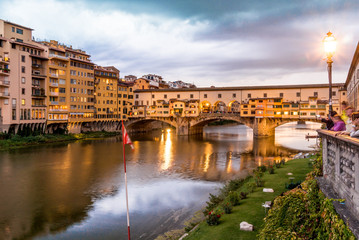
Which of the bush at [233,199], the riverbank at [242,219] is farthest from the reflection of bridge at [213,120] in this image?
the bush at [233,199]

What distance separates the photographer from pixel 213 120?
229 feet

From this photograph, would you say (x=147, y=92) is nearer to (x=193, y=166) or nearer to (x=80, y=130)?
(x=80, y=130)

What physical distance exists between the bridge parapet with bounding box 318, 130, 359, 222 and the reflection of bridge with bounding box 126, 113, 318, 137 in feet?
172

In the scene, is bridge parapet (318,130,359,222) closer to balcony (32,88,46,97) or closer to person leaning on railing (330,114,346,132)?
person leaning on railing (330,114,346,132)

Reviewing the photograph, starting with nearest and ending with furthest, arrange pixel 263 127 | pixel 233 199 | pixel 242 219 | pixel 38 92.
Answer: pixel 242 219 → pixel 233 199 → pixel 38 92 → pixel 263 127

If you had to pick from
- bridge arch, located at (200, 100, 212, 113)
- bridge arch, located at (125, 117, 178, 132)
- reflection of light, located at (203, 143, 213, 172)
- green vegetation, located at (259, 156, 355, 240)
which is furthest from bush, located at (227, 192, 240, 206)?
bridge arch, located at (200, 100, 212, 113)

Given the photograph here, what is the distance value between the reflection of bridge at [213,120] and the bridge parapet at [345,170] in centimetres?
5233

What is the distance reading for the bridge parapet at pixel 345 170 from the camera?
680 centimetres

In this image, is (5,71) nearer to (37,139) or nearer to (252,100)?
(37,139)

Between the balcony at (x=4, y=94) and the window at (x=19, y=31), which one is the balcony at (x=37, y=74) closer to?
the balcony at (x=4, y=94)

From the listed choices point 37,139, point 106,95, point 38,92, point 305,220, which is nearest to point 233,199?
point 305,220

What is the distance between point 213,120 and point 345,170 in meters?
62.1

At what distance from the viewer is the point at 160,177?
86.8 ft

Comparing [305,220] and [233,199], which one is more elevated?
[305,220]
